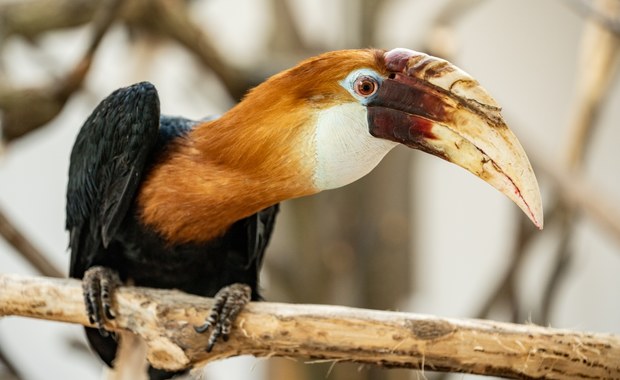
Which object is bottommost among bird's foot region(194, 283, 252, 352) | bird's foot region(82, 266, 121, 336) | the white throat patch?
bird's foot region(194, 283, 252, 352)

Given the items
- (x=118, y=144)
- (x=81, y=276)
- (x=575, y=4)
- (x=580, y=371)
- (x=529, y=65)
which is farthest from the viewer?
(x=529, y=65)

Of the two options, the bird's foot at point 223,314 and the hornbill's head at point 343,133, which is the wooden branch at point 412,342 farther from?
the hornbill's head at point 343,133

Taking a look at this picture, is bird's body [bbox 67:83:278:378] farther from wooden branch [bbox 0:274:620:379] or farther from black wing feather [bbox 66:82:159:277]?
wooden branch [bbox 0:274:620:379]

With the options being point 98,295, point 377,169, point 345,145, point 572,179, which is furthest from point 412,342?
point 377,169

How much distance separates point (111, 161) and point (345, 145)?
1.57 ft

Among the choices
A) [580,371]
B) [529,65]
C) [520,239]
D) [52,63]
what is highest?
[529,65]

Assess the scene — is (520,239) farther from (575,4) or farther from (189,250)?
(189,250)

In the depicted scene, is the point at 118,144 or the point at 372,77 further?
the point at 118,144

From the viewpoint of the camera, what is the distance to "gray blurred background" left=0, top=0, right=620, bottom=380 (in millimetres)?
2414

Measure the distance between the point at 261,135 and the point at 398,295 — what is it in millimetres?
1703

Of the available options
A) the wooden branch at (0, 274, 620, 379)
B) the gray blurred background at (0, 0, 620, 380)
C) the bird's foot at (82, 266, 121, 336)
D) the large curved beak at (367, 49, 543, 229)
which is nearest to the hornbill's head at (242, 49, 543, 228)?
the large curved beak at (367, 49, 543, 229)

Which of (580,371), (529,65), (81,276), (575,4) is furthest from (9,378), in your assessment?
(529,65)

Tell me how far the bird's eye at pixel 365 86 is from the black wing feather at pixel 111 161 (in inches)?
15.8

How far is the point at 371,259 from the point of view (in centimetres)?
292
